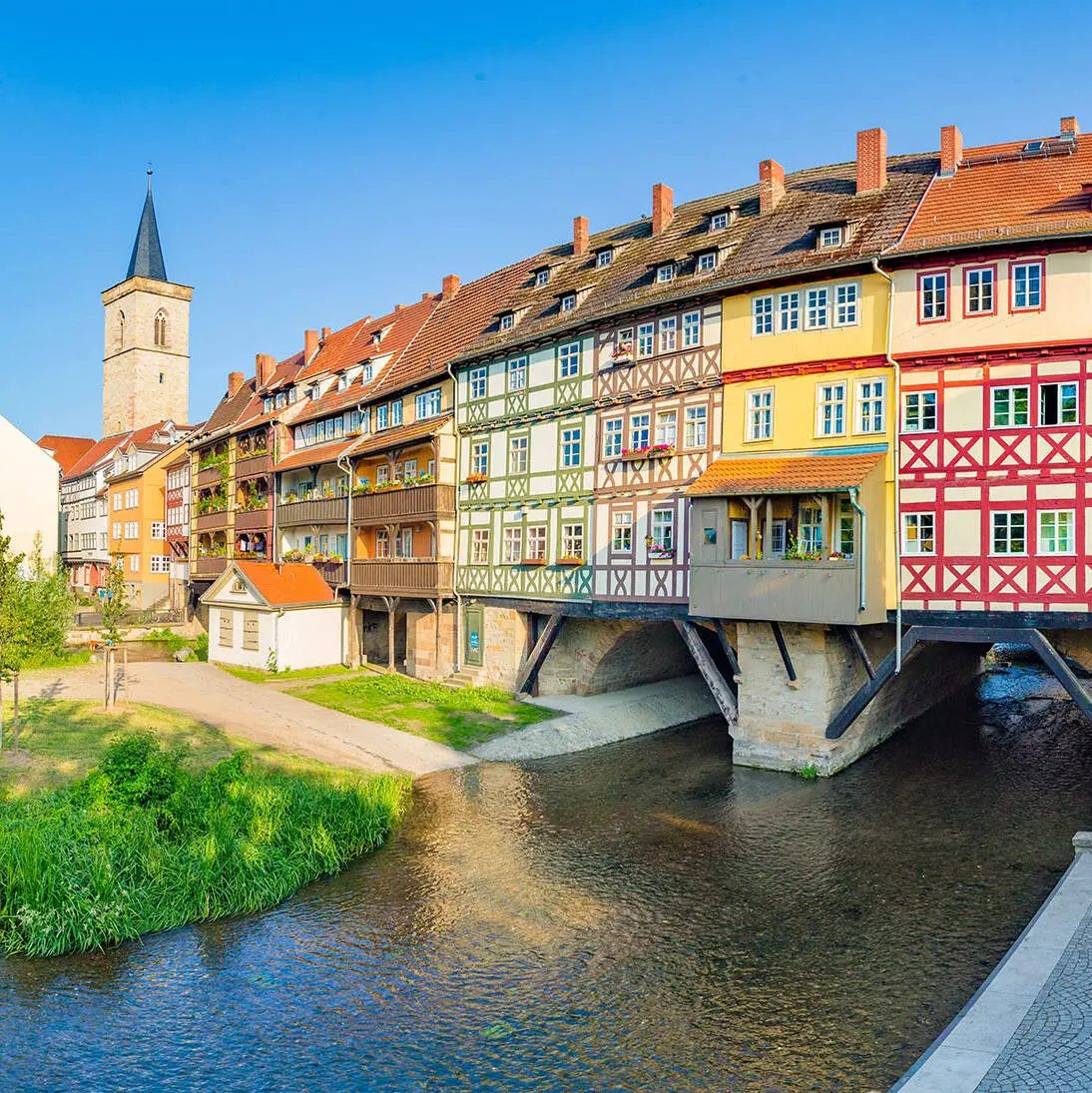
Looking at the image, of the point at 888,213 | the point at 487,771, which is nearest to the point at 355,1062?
the point at 487,771

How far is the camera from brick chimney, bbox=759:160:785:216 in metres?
24.6

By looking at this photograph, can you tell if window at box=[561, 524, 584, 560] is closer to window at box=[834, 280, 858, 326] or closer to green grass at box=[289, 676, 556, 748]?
green grass at box=[289, 676, 556, 748]

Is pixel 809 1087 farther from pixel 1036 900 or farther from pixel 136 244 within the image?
pixel 136 244

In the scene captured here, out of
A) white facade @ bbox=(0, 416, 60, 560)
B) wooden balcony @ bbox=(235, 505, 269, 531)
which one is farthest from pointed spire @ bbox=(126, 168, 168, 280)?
wooden balcony @ bbox=(235, 505, 269, 531)

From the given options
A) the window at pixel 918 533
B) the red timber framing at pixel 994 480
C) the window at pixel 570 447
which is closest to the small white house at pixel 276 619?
the window at pixel 570 447

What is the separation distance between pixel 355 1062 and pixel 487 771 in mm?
11819

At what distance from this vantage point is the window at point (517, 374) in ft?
91.8

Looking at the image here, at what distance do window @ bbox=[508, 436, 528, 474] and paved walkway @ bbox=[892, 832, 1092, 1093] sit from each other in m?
19.3

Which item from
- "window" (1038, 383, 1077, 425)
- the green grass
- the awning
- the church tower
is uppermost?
the church tower

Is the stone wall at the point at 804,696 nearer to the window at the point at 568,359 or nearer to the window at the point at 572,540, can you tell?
the window at the point at 572,540

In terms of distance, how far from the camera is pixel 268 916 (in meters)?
13.7

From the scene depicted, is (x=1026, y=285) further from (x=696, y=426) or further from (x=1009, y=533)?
(x=696, y=426)

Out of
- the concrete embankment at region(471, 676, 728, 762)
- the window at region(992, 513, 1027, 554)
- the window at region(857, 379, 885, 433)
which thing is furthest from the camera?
the concrete embankment at region(471, 676, 728, 762)

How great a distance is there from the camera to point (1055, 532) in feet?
60.1
